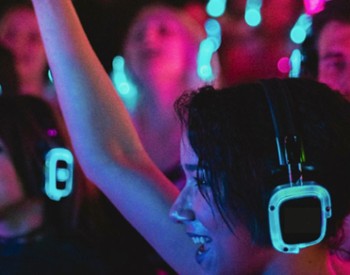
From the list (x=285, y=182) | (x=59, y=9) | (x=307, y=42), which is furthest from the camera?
(x=307, y=42)

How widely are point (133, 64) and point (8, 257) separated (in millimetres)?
527

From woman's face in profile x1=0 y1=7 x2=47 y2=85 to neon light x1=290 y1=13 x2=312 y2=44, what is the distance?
63 cm

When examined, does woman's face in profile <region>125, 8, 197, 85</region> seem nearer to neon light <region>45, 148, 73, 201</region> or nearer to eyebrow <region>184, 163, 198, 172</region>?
neon light <region>45, 148, 73, 201</region>

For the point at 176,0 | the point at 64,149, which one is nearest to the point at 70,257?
the point at 64,149

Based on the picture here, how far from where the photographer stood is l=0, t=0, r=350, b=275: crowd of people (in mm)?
731

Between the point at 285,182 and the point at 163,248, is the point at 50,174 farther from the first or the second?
the point at 285,182

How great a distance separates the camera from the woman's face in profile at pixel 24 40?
1.15 m

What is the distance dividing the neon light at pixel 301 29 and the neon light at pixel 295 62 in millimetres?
29

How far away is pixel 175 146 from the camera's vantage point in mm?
1251

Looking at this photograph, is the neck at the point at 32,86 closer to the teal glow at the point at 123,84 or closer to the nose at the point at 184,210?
the teal glow at the point at 123,84

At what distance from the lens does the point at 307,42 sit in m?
1.33

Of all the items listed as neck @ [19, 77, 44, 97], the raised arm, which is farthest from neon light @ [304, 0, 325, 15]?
neck @ [19, 77, 44, 97]

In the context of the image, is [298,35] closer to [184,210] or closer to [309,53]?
[309,53]

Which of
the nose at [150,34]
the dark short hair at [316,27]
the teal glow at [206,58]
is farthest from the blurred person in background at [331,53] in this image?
the nose at [150,34]
